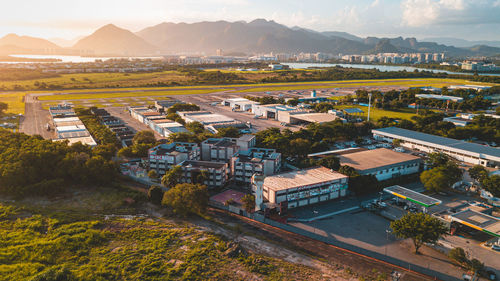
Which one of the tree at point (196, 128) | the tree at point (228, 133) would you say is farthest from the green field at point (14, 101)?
the tree at point (228, 133)

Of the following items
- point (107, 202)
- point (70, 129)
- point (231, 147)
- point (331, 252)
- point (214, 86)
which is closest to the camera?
point (331, 252)

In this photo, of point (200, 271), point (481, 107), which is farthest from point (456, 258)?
point (481, 107)

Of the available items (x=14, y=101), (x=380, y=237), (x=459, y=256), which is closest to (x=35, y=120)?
(x=14, y=101)

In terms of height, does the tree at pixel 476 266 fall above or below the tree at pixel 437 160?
below

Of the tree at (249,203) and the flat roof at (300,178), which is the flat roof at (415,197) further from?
the tree at (249,203)

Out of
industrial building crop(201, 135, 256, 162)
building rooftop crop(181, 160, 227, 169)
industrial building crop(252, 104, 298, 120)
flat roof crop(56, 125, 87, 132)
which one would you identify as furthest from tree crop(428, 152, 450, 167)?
flat roof crop(56, 125, 87, 132)

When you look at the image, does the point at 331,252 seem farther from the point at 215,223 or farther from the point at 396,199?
the point at 396,199
